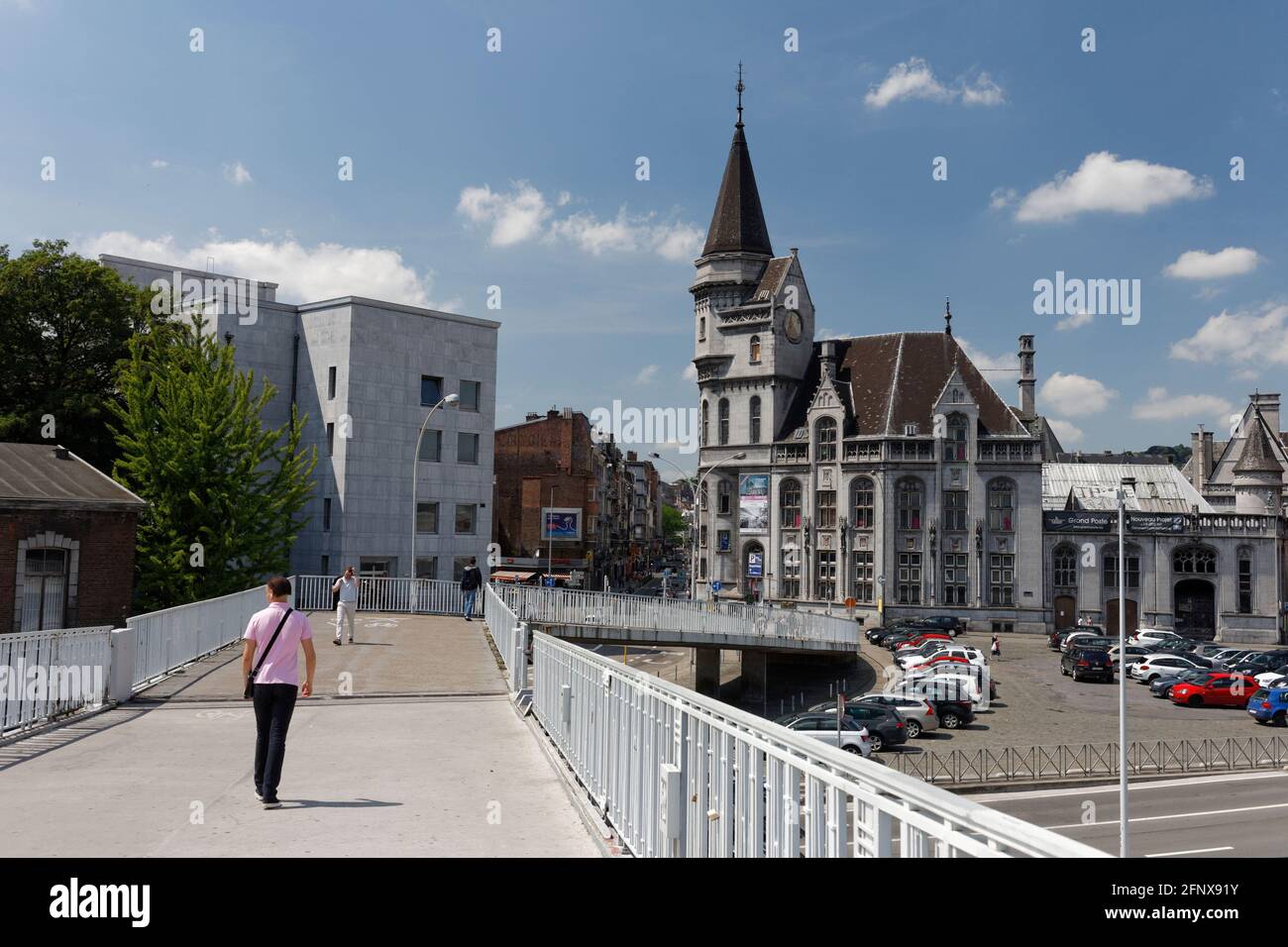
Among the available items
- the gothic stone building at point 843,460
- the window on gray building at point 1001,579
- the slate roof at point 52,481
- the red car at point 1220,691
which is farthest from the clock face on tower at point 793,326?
the slate roof at point 52,481

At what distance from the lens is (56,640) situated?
41.8 feet

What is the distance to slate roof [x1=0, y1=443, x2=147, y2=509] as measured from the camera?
87.6 feet

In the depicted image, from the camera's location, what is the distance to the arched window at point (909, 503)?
73.2m

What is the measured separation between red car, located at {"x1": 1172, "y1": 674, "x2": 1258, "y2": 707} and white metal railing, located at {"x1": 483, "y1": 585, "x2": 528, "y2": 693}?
3470 cm

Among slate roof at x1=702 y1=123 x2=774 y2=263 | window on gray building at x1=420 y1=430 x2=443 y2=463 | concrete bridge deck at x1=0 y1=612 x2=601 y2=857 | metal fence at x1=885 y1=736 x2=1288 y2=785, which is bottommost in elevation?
metal fence at x1=885 y1=736 x2=1288 y2=785

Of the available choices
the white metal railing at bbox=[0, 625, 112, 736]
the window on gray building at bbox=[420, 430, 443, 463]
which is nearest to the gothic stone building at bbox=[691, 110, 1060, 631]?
Answer: the window on gray building at bbox=[420, 430, 443, 463]

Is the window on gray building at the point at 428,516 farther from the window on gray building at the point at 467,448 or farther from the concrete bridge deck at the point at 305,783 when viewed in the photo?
the concrete bridge deck at the point at 305,783

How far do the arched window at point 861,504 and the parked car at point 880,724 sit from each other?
1583 inches

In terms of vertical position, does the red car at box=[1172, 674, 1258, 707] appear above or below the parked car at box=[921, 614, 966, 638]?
below

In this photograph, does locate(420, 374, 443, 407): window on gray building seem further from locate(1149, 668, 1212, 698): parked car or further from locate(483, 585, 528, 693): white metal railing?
locate(1149, 668, 1212, 698): parked car

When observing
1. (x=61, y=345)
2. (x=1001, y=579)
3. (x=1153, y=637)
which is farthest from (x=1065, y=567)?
(x=61, y=345)

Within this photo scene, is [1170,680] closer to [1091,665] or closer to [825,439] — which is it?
[1091,665]
